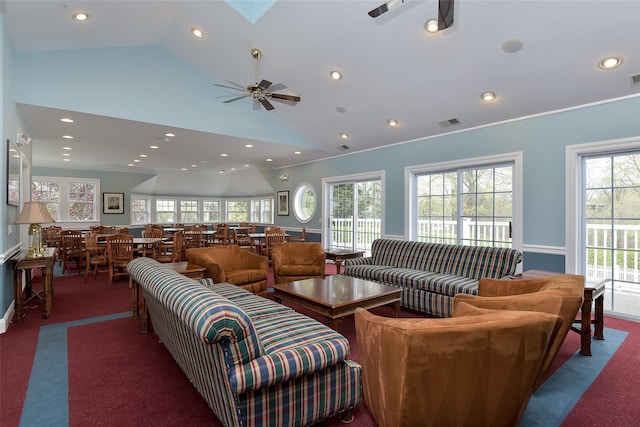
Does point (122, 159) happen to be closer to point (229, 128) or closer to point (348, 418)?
point (229, 128)

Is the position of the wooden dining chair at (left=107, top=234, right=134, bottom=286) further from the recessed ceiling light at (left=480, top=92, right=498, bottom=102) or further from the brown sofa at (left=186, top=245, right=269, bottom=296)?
the recessed ceiling light at (left=480, top=92, right=498, bottom=102)

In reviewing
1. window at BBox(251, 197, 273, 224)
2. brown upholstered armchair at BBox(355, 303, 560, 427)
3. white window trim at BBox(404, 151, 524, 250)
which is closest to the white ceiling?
white window trim at BBox(404, 151, 524, 250)

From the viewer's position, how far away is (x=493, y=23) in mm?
3094

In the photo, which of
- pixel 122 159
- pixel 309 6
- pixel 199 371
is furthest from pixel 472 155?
pixel 122 159

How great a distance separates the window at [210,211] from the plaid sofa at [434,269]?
863cm

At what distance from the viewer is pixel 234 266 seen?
173 inches

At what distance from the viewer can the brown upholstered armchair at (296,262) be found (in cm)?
459

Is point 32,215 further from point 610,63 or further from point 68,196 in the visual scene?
point 68,196

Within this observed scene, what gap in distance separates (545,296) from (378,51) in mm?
3146

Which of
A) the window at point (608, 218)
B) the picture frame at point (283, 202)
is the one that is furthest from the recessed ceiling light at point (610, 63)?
the picture frame at point (283, 202)

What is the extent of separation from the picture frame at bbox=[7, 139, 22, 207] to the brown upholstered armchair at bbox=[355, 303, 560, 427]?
4228 millimetres

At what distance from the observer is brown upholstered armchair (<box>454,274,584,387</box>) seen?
6.01 ft

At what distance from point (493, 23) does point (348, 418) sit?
3524 millimetres

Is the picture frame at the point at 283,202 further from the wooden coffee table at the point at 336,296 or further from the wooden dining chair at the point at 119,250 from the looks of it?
the wooden coffee table at the point at 336,296
